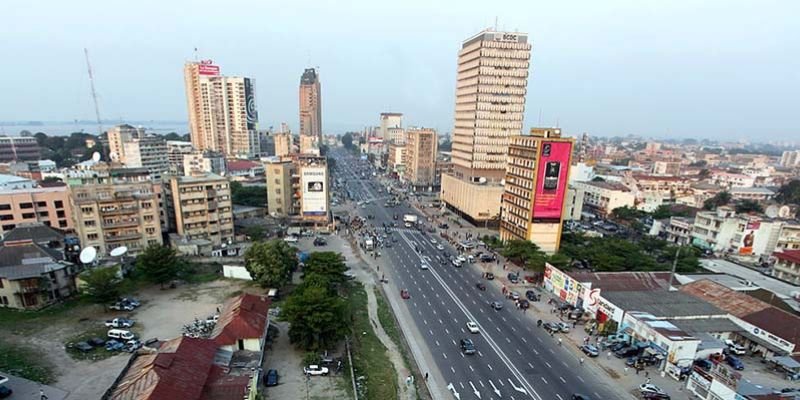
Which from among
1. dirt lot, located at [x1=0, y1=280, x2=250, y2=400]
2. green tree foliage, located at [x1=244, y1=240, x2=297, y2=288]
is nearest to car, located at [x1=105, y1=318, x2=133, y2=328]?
dirt lot, located at [x1=0, y1=280, x2=250, y2=400]

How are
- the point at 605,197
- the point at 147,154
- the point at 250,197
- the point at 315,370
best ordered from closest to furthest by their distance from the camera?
the point at 315,370, the point at 250,197, the point at 605,197, the point at 147,154

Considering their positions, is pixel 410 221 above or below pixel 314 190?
below

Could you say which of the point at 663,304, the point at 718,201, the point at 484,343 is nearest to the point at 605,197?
the point at 718,201

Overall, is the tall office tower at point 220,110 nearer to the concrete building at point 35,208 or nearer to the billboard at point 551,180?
the concrete building at point 35,208

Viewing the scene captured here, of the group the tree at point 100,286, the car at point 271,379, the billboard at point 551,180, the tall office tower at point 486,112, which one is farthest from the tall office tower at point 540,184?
the tree at point 100,286

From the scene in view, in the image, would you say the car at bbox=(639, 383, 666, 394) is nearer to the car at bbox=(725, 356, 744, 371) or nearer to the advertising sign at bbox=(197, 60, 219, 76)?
the car at bbox=(725, 356, 744, 371)

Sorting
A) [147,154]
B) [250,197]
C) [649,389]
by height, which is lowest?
[649,389]

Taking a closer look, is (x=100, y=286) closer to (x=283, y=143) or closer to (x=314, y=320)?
(x=314, y=320)
